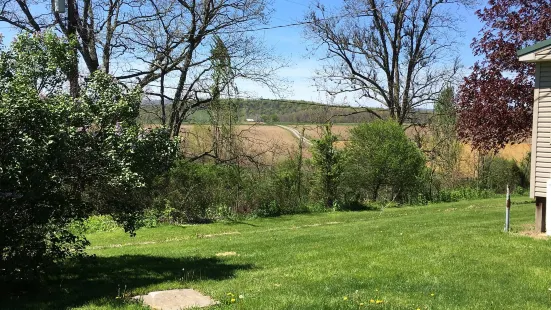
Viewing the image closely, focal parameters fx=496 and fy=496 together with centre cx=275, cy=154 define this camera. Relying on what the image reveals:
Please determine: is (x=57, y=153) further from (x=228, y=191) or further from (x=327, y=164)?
(x=327, y=164)

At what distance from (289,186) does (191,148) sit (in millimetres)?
5341

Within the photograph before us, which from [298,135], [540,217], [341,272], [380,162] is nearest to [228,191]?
[298,135]

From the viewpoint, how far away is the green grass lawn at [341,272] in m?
5.44

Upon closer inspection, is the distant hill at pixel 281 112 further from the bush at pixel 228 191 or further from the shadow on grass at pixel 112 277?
the shadow on grass at pixel 112 277

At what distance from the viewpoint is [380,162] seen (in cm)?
2111

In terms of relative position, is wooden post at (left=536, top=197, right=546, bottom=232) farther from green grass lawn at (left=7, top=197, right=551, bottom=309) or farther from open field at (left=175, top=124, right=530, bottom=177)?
open field at (left=175, top=124, right=530, bottom=177)

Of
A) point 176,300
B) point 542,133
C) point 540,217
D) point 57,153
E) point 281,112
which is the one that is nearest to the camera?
point 176,300

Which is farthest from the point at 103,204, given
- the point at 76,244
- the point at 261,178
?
the point at 261,178

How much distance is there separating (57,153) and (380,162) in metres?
16.8

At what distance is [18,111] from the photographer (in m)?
5.65

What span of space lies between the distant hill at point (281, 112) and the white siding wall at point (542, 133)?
13.1 meters

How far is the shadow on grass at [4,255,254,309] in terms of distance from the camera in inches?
235

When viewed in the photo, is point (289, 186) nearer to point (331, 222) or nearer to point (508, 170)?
point (331, 222)

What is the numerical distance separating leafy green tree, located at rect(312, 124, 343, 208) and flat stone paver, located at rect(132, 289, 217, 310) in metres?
14.4
